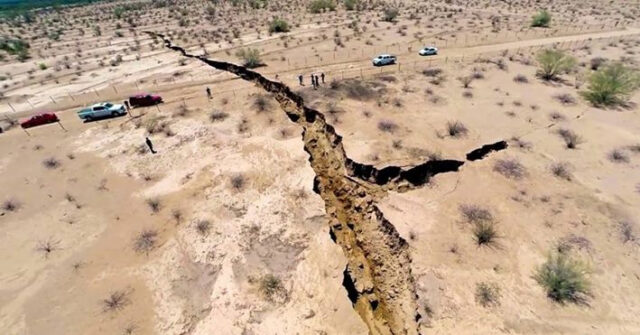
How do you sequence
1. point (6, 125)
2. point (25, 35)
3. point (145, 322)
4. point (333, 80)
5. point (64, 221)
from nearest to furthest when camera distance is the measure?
point (145, 322) → point (64, 221) → point (6, 125) → point (333, 80) → point (25, 35)

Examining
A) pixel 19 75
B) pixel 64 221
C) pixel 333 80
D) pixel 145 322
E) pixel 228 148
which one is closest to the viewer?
pixel 145 322

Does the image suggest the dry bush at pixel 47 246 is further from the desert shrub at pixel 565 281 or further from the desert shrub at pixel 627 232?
the desert shrub at pixel 627 232

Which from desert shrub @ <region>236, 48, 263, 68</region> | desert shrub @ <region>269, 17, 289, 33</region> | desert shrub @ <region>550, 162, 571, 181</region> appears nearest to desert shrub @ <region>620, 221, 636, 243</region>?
desert shrub @ <region>550, 162, 571, 181</region>

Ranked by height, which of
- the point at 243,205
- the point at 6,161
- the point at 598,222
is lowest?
the point at 598,222

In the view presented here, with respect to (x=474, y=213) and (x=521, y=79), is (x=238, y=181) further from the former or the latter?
(x=521, y=79)

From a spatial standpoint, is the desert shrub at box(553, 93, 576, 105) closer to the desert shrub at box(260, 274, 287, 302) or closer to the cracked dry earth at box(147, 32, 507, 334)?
the cracked dry earth at box(147, 32, 507, 334)

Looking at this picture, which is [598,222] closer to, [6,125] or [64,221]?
[64,221]

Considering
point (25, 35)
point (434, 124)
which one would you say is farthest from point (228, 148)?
point (25, 35)
